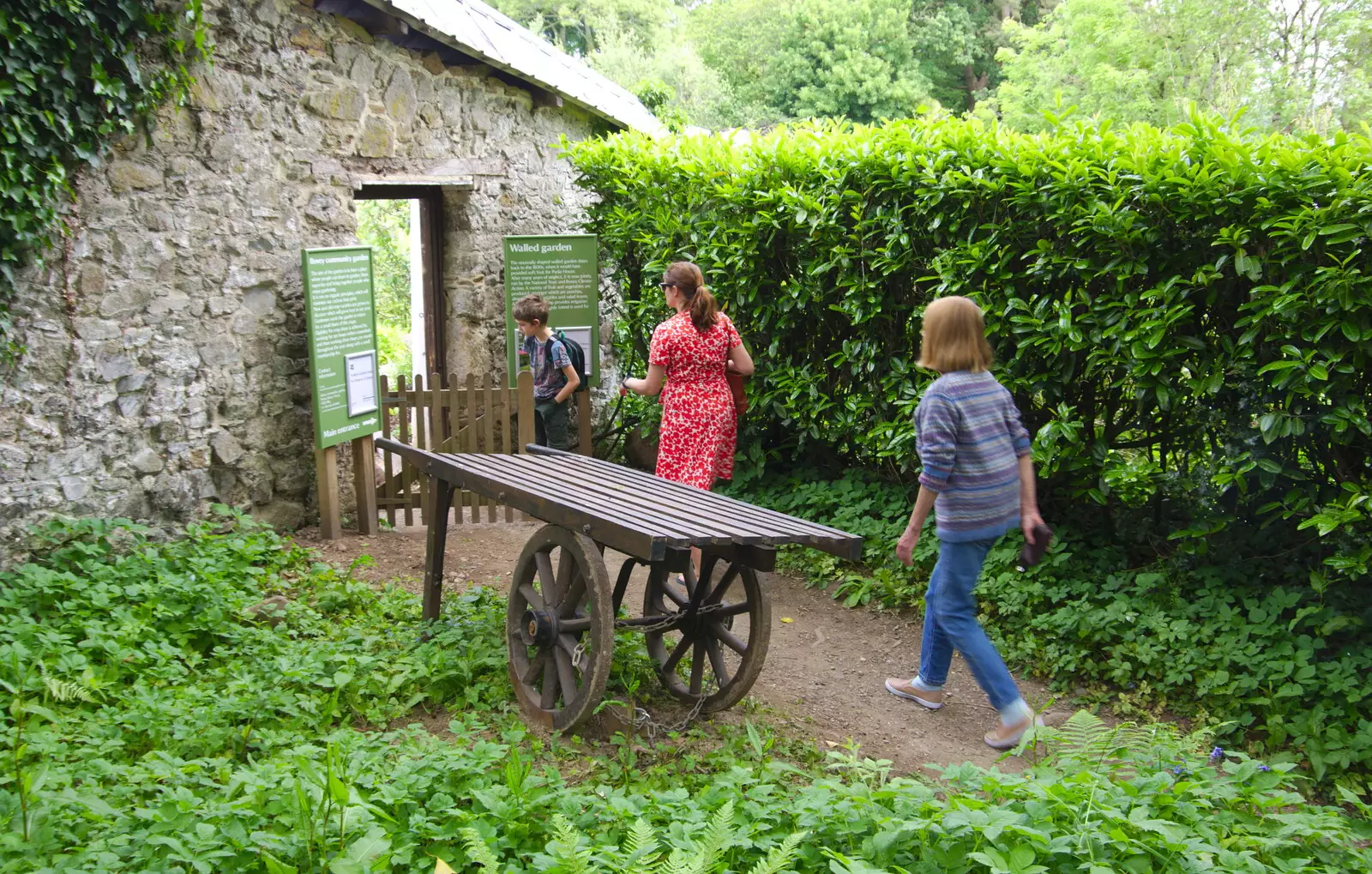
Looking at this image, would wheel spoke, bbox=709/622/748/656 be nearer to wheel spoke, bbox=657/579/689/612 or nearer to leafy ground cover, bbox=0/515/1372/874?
wheel spoke, bbox=657/579/689/612

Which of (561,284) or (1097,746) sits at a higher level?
(561,284)

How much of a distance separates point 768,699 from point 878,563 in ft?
5.75

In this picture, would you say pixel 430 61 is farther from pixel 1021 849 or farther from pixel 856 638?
pixel 1021 849

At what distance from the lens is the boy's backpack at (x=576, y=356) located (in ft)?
24.7

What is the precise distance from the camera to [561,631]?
414 cm

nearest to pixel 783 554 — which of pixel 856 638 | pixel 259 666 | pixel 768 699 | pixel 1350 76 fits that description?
pixel 856 638

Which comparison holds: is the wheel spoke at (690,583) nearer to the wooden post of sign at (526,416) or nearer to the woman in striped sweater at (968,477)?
the woman in striped sweater at (968,477)

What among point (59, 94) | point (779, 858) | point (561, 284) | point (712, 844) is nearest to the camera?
point (779, 858)

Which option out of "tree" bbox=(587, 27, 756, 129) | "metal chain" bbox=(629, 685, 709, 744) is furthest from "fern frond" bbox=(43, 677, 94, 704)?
"tree" bbox=(587, 27, 756, 129)

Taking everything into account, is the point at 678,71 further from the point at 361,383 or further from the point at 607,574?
the point at 607,574

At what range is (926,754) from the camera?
430 cm

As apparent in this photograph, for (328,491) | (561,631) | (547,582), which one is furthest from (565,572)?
(328,491)

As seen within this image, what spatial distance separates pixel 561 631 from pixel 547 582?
0.81 ft

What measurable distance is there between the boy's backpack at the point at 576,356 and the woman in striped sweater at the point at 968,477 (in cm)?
371
